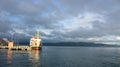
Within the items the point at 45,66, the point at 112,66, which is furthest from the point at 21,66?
the point at 112,66

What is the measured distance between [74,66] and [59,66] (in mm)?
7043

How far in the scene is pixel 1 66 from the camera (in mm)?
83188

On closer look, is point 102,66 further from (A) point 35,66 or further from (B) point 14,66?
(B) point 14,66

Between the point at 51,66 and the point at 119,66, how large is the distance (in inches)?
1243

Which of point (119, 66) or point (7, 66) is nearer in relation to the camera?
point (7, 66)

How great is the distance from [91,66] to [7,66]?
1427 inches

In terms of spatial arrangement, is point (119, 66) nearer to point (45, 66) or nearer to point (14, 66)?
point (45, 66)

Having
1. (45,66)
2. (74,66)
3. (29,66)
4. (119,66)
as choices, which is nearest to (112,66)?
(119,66)

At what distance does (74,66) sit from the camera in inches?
3568

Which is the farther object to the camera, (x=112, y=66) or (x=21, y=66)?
(x=112, y=66)

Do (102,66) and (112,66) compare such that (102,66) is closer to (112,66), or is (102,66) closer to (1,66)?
(112,66)

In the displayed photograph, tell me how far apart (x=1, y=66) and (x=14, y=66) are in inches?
203

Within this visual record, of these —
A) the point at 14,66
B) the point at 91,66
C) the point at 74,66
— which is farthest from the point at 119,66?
the point at 14,66

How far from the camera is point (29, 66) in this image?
86.8m
